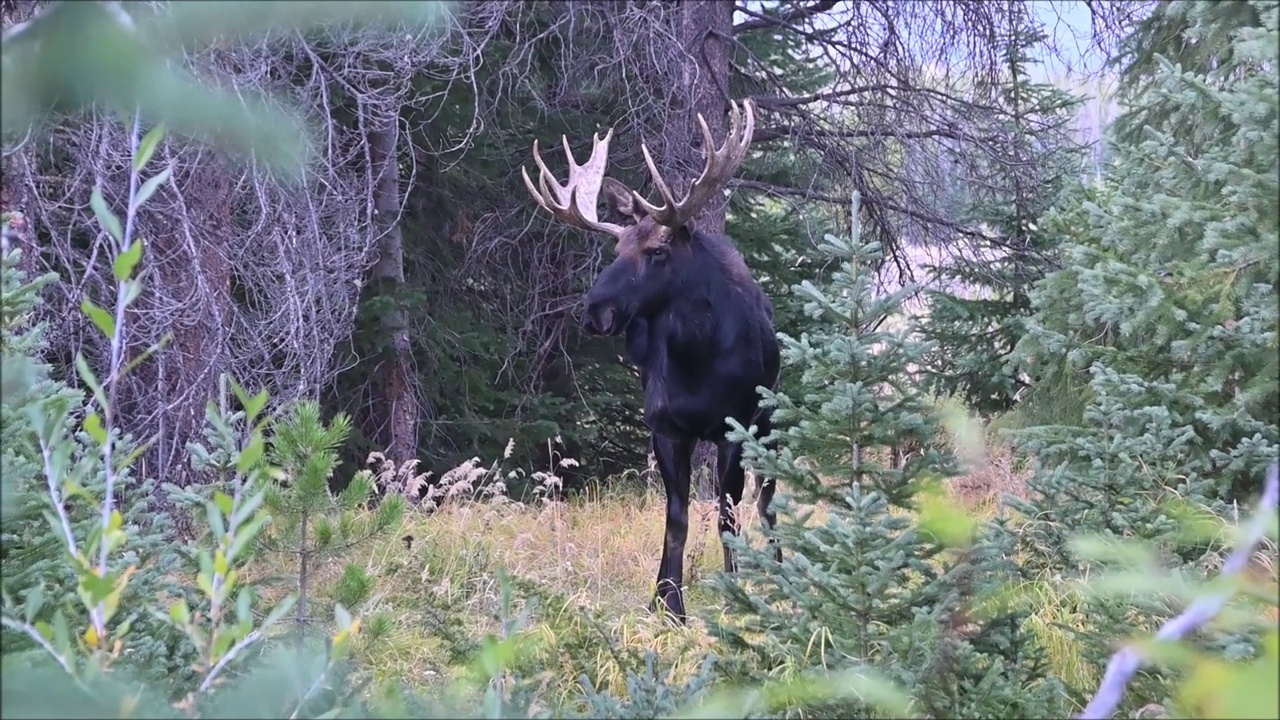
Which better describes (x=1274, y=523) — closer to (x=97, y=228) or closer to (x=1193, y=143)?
(x=1193, y=143)

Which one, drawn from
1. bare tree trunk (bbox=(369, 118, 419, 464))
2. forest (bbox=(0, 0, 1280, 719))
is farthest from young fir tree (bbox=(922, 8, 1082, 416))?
bare tree trunk (bbox=(369, 118, 419, 464))

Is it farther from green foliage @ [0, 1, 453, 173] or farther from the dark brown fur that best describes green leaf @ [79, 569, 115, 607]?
the dark brown fur

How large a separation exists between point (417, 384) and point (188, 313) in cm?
385

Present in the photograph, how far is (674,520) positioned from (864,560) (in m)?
2.66

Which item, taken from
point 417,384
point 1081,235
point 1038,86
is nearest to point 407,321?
point 417,384

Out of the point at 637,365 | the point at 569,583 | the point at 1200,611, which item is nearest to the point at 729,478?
the point at 637,365

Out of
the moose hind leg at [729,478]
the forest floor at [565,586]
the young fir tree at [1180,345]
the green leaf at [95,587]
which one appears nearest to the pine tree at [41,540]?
the forest floor at [565,586]

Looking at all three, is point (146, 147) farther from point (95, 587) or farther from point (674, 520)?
point (674, 520)

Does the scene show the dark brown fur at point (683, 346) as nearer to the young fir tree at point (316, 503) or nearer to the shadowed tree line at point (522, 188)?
the shadowed tree line at point (522, 188)

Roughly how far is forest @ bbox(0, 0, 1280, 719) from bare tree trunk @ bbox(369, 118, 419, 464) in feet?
0.13

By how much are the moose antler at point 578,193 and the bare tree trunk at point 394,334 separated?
250 centimetres

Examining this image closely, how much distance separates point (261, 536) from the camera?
13.8ft

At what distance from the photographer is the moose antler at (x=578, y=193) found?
6633 millimetres

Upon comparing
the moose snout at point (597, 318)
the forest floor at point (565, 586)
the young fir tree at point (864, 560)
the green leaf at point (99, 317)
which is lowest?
the forest floor at point (565, 586)
